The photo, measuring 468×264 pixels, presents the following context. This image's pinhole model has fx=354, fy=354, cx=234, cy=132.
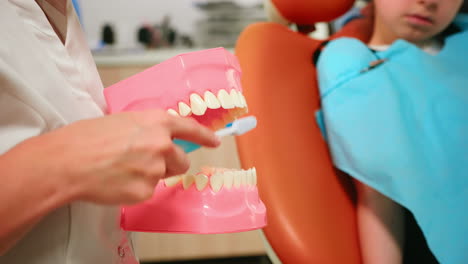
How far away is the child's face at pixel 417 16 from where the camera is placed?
80 centimetres

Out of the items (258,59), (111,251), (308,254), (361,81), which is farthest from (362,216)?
(111,251)

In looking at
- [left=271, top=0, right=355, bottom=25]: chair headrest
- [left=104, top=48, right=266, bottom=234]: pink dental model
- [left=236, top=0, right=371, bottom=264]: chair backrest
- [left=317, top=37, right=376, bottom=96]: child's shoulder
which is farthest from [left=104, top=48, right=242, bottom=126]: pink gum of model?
[left=271, top=0, right=355, bottom=25]: chair headrest

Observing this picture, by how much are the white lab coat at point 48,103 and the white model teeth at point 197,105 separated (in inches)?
4.0

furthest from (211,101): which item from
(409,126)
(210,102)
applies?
(409,126)

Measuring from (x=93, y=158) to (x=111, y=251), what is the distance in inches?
7.4

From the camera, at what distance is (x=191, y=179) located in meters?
0.42

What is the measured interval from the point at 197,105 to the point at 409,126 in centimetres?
50

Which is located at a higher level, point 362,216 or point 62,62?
point 62,62

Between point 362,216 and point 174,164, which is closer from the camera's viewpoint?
point 174,164

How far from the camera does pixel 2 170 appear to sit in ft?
0.77

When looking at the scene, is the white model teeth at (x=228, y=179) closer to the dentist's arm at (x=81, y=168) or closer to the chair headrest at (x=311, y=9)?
the dentist's arm at (x=81, y=168)

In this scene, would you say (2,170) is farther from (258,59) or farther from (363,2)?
(363,2)

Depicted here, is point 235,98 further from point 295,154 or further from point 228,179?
point 295,154

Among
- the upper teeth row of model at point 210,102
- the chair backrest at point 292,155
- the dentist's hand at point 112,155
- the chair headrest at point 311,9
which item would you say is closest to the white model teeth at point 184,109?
the upper teeth row of model at point 210,102
